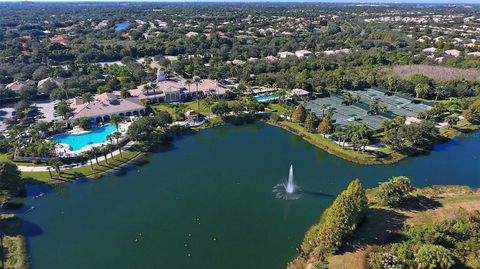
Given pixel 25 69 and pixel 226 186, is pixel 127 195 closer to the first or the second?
pixel 226 186

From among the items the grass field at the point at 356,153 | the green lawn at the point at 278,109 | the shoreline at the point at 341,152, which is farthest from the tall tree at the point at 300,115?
the grass field at the point at 356,153

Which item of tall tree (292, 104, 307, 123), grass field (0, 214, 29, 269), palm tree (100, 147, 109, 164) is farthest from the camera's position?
tall tree (292, 104, 307, 123)

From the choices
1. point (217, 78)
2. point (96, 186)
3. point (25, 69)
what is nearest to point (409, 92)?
point (217, 78)

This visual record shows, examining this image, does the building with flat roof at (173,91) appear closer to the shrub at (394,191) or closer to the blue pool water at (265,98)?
the blue pool water at (265,98)

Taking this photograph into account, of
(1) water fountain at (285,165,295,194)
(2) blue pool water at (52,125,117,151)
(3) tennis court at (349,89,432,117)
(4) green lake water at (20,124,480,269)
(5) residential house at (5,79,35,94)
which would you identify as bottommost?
(4) green lake water at (20,124,480,269)

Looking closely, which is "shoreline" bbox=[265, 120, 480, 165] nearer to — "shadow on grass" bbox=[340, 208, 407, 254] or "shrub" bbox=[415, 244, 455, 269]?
"shadow on grass" bbox=[340, 208, 407, 254]

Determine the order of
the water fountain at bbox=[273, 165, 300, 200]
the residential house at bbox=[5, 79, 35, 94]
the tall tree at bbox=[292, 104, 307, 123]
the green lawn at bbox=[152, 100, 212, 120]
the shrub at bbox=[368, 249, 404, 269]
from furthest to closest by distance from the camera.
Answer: the residential house at bbox=[5, 79, 35, 94], the green lawn at bbox=[152, 100, 212, 120], the tall tree at bbox=[292, 104, 307, 123], the water fountain at bbox=[273, 165, 300, 200], the shrub at bbox=[368, 249, 404, 269]

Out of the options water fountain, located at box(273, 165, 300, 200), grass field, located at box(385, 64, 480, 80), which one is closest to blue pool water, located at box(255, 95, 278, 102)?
water fountain, located at box(273, 165, 300, 200)
